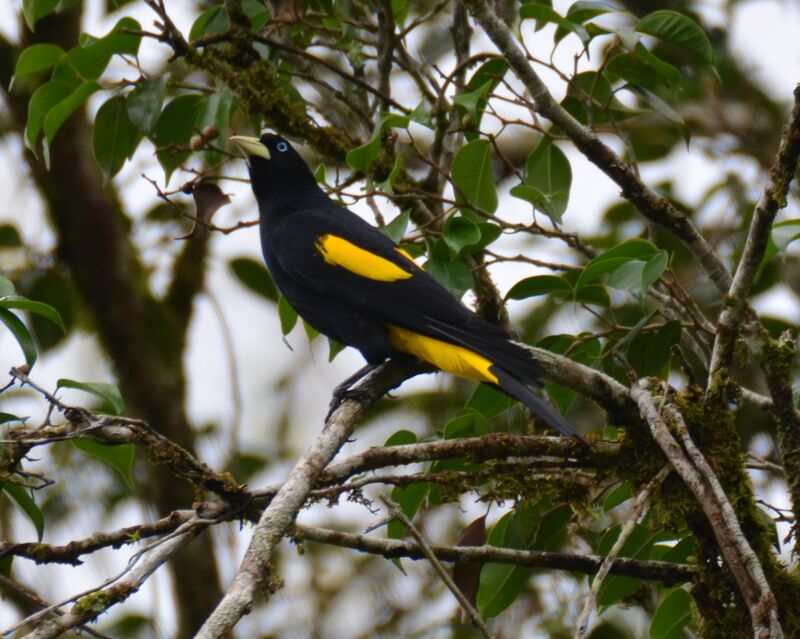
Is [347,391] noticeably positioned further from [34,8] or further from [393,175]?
[34,8]

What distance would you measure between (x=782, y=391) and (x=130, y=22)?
2.19m

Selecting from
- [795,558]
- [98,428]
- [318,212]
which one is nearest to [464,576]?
[795,558]

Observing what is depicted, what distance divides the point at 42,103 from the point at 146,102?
12.4 inches

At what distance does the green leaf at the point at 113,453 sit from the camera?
2701 millimetres

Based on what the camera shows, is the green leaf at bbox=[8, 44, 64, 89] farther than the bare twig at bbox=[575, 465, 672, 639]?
Yes

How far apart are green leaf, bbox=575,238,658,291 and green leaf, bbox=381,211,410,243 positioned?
0.57 metres

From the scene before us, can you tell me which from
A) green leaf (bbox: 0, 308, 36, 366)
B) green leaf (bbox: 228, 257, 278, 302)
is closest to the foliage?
green leaf (bbox: 0, 308, 36, 366)

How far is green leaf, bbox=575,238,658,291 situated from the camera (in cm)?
291

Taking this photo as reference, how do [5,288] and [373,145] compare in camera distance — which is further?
[373,145]

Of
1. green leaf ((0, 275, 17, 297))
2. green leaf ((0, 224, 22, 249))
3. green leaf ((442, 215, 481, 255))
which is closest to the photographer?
green leaf ((0, 275, 17, 297))

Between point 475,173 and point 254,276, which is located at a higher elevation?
point 254,276

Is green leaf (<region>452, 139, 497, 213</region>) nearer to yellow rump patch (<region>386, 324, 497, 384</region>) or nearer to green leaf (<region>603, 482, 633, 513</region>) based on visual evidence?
yellow rump patch (<region>386, 324, 497, 384</region>)

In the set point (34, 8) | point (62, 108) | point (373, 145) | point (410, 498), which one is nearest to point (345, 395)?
point (410, 498)

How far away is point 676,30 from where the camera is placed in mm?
3441
